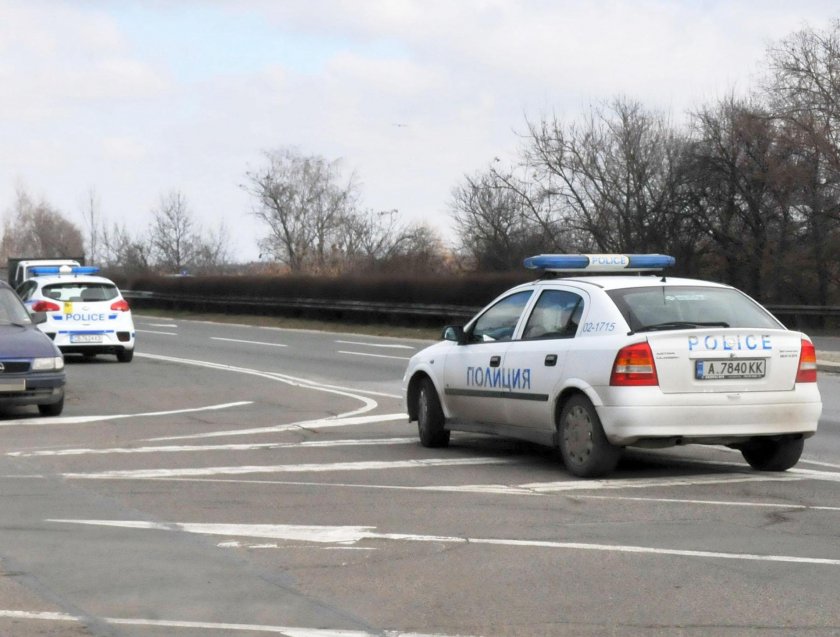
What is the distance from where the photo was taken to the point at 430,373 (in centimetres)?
1224

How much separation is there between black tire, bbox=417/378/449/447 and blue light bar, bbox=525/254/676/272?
165cm

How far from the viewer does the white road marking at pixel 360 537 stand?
702cm

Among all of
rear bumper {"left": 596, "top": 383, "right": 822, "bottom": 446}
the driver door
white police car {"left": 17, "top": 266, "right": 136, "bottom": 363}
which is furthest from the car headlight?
white police car {"left": 17, "top": 266, "right": 136, "bottom": 363}

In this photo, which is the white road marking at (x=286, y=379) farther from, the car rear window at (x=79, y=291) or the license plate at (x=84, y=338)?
the car rear window at (x=79, y=291)

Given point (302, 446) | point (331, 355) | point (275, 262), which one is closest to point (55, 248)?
point (275, 262)

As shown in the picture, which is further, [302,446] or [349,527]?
[302,446]

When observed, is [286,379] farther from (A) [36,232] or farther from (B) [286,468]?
(A) [36,232]

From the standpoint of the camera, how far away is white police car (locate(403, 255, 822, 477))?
9.61m

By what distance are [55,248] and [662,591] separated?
454ft

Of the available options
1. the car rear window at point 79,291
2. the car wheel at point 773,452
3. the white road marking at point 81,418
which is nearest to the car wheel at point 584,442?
the car wheel at point 773,452

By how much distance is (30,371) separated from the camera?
14828 mm

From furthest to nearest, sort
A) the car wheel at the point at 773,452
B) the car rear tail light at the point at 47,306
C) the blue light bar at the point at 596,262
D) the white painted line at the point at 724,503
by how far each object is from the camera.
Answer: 1. the car rear tail light at the point at 47,306
2. the blue light bar at the point at 596,262
3. the car wheel at the point at 773,452
4. the white painted line at the point at 724,503

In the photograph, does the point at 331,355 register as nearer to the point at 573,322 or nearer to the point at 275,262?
the point at 573,322

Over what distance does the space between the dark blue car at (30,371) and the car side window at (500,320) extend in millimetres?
5497
